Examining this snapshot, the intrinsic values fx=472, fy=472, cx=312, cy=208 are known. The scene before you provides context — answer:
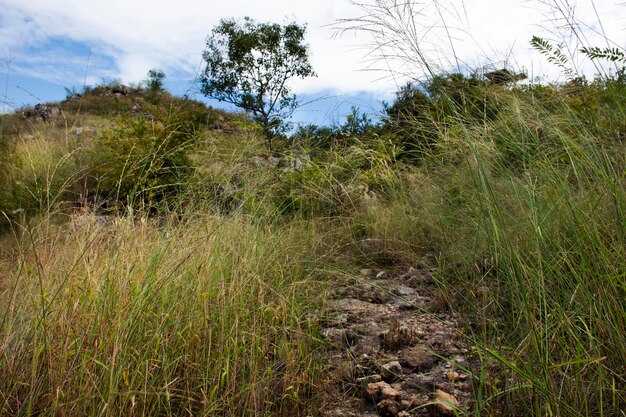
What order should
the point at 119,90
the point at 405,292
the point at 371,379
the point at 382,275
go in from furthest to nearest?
the point at 119,90 → the point at 382,275 → the point at 405,292 → the point at 371,379

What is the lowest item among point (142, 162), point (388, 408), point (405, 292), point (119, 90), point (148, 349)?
point (388, 408)

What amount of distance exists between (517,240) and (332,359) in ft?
3.35

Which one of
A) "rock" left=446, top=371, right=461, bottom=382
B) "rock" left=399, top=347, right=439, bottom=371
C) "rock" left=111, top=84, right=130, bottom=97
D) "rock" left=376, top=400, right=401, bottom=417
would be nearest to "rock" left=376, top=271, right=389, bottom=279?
"rock" left=399, top=347, right=439, bottom=371

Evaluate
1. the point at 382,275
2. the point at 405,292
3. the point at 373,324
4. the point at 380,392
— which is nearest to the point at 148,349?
→ the point at 380,392

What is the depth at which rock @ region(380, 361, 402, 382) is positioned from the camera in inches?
82.7

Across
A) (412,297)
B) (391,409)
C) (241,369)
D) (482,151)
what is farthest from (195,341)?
(482,151)

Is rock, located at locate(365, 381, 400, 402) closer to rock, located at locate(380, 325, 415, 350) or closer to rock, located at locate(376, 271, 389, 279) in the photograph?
rock, located at locate(380, 325, 415, 350)

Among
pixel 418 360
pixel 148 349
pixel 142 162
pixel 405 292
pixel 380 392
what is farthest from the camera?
pixel 142 162

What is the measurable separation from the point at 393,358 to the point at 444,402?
0.54 meters

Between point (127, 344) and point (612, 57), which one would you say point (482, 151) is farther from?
point (127, 344)

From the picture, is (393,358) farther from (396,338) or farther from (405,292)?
(405,292)

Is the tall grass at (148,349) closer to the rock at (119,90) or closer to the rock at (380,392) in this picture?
the rock at (380,392)

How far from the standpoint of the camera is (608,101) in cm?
236

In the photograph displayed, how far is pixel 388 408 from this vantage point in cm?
186
